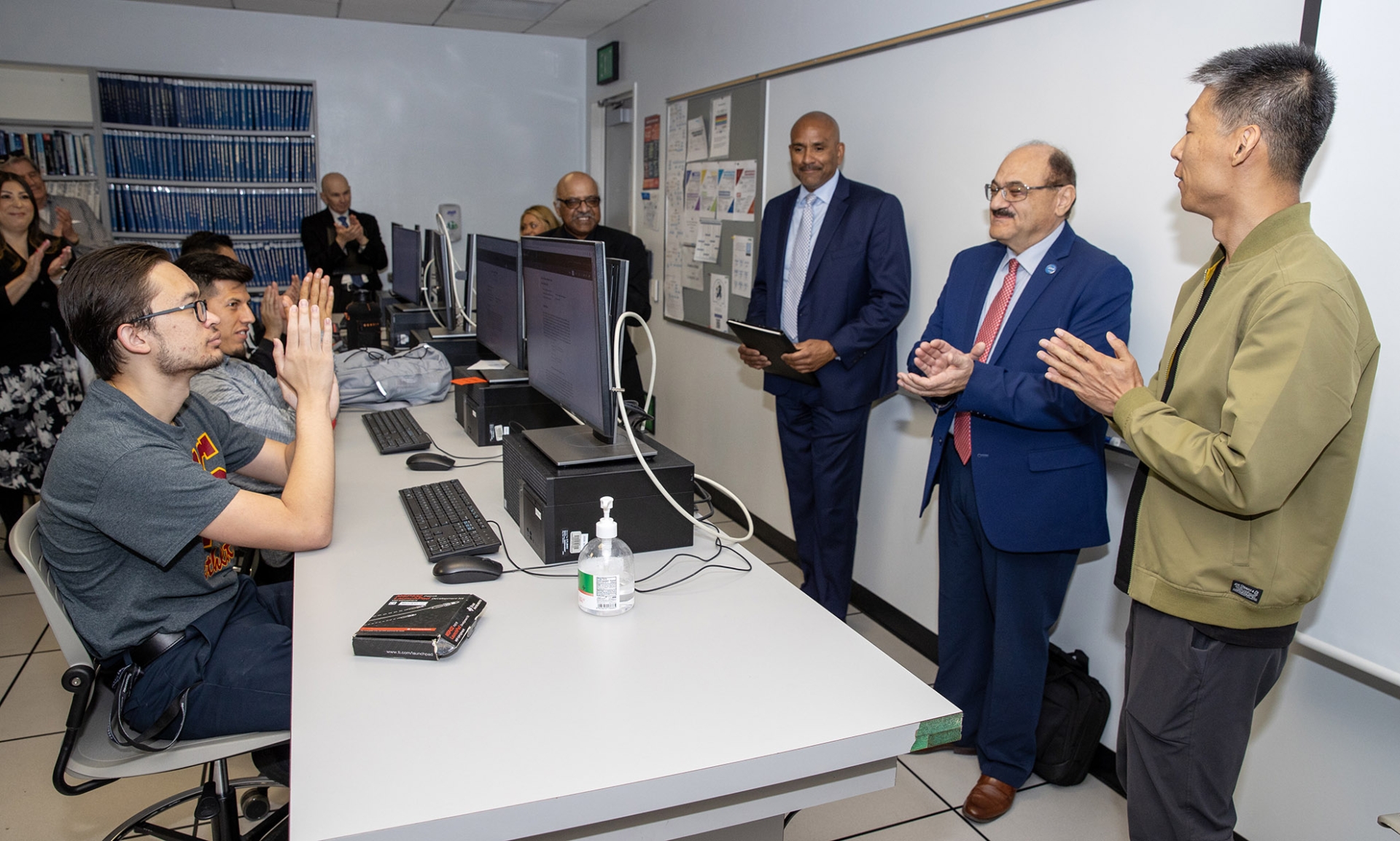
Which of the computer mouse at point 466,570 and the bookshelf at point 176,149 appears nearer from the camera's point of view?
the computer mouse at point 466,570

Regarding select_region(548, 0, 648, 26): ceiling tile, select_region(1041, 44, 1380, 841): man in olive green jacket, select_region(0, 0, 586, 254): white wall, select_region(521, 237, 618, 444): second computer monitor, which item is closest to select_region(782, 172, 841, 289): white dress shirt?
select_region(521, 237, 618, 444): second computer monitor

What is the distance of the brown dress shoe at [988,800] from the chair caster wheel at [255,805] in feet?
5.41

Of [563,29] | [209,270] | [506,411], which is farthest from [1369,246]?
[563,29]

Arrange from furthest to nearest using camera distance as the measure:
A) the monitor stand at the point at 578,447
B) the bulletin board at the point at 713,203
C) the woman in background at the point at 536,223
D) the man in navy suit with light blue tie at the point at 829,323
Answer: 1. the woman in background at the point at 536,223
2. the bulletin board at the point at 713,203
3. the man in navy suit with light blue tie at the point at 829,323
4. the monitor stand at the point at 578,447

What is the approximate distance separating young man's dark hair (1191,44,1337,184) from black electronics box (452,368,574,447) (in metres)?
1.68

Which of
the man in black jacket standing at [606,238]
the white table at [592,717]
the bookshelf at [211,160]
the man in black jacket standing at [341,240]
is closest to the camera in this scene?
the white table at [592,717]

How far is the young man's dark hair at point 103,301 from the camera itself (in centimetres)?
145

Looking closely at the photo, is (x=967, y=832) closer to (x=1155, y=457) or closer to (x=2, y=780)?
(x=1155, y=457)

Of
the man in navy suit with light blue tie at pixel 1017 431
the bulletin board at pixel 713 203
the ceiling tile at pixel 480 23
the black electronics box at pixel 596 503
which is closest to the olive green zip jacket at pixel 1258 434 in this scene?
the man in navy suit with light blue tie at pixel 1017 431

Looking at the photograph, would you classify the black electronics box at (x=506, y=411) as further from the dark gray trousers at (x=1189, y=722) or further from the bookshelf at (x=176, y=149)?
the bookshelf at (x=176, y=149)

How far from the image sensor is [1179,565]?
4.64 feet

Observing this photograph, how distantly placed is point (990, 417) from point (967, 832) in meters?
0.99

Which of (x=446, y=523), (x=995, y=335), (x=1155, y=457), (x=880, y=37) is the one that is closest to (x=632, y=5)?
(x=880, y=37)

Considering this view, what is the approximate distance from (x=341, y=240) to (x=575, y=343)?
4.50m
